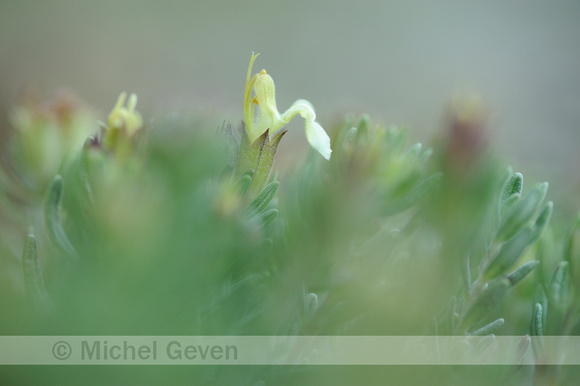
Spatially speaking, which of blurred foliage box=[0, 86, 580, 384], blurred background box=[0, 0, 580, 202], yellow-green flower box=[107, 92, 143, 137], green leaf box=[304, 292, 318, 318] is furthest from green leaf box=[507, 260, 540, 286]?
blurred background box=[0, 0, 580, 202]

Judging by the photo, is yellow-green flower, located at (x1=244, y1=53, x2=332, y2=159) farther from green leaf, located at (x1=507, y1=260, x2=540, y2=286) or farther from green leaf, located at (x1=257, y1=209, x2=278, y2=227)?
green leaf, located at (x1=507, y1=260, x2=540, y2=286)

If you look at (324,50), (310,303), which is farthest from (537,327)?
(324,50)

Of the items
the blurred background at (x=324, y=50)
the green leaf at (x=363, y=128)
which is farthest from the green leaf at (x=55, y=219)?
the blurred background at (x=324, y=50)

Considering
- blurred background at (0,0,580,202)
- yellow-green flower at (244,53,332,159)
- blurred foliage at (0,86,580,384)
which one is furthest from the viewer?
blurred background at (0,0,580,202)

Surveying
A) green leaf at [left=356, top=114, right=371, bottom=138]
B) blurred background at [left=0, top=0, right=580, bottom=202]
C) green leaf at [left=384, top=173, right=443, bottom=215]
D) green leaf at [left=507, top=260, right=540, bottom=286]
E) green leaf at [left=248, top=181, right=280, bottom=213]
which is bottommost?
green leaf at [left=507, top=260, right=540, bottom=286]

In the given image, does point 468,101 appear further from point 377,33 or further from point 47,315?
point 377,33

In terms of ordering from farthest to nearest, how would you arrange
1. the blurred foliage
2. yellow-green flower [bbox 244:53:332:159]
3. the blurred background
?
the blurred background, yellow-green flower [bbox 244:53:332:159], the blurred foliage

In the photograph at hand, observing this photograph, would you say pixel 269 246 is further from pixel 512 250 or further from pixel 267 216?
pixel 512 250
